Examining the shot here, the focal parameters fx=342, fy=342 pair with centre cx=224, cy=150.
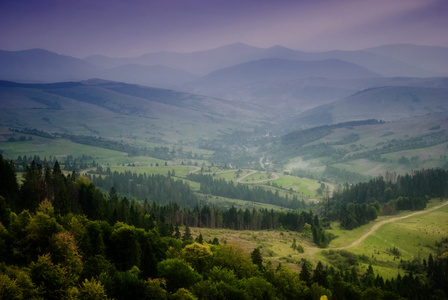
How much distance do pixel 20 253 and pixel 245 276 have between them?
39.4m

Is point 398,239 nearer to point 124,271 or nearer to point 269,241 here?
point 269,241

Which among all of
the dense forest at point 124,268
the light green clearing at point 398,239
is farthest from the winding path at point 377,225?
the dense forest at point 124,268

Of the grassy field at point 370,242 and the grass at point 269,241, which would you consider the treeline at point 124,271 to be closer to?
the grassy field at point 370,242

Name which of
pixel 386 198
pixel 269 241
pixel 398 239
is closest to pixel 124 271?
pixel 269 241

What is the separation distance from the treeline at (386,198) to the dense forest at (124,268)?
169ft

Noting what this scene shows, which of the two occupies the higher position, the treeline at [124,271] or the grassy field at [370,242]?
the treeline at [124,271]

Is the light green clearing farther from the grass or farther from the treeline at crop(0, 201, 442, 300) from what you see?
the treeline at crop(0, 201, 442, 300)

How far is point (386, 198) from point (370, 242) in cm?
6906

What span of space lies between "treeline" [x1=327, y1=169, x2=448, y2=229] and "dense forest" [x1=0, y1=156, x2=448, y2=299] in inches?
2025

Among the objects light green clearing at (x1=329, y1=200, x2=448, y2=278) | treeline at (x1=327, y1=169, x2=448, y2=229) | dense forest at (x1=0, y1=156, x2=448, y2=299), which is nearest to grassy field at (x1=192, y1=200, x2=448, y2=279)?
light green clearing at (x1=329, y1=200, x2=448, y2=278)

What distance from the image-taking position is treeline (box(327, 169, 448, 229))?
478 feet

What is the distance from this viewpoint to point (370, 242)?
12238 cm

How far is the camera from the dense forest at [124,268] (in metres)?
48.0

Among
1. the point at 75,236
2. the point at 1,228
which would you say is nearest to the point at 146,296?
the point at 75,236
